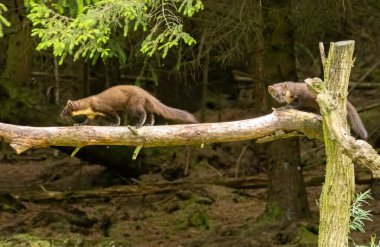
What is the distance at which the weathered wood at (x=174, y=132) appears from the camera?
6.75 metres

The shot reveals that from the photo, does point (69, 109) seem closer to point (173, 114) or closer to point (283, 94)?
point (173, 114)

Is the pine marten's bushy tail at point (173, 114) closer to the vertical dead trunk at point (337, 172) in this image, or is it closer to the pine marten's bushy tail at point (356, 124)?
the pine marten's bushy tail at point (356, 124)

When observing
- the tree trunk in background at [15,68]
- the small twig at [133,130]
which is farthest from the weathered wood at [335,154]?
the tree trunk in background at [15,68]

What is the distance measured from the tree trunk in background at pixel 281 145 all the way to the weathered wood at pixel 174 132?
435 centimetres

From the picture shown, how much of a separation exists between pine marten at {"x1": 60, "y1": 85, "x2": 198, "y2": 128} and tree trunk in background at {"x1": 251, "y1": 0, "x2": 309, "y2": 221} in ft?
10.1

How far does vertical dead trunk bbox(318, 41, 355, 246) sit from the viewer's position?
20.3 ft

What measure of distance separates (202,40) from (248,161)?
4.54m

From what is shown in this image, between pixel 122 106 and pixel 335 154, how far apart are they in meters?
3.09

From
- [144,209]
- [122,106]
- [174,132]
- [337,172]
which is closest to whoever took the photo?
[337,172]

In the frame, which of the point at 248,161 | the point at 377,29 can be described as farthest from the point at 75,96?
the point at 377,29

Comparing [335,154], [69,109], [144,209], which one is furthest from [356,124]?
[144,209]

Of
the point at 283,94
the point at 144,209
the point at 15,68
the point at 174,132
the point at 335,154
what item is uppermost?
the point at 15,68

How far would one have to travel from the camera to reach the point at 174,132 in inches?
266

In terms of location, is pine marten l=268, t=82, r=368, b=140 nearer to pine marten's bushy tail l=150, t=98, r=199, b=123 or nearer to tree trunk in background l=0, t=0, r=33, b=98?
pine marten's bushy tail l=150, t=98, r=199, b=123
